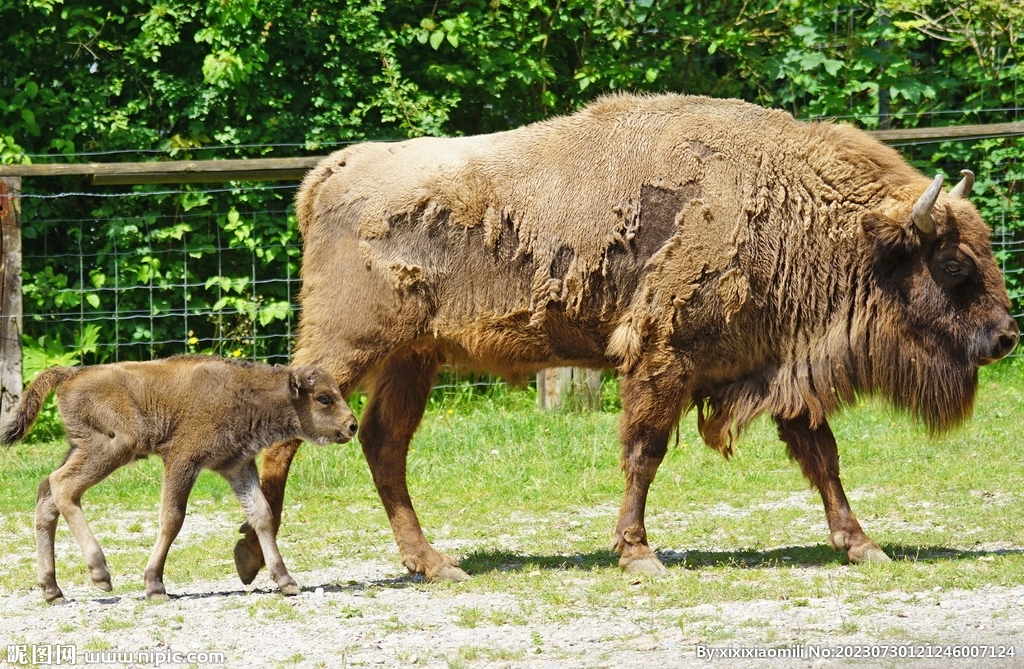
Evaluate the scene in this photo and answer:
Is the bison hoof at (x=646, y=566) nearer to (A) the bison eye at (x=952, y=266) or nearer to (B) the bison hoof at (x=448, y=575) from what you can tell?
(B) the bison hoof at (x=448, y=575)

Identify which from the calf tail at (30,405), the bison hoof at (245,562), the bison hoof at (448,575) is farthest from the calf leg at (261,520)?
the calf tail at (30,405)

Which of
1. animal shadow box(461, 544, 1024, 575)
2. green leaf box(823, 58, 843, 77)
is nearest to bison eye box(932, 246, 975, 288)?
animal shadow box(461, 544, 1024, 575)

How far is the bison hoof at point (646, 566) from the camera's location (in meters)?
6.26

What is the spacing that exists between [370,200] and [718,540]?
267cm

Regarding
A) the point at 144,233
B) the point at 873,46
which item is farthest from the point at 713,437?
the point at 873,46

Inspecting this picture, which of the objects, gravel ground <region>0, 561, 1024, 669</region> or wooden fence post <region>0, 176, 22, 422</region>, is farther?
wooden fence post <region>0, 176, 22, 422</region>

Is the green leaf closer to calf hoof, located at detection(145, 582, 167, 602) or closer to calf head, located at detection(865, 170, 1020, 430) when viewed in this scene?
calf head, located at detection(865, 170, 1020, 430)

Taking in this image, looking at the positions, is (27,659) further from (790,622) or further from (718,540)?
(718,540)

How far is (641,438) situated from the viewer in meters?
6.53

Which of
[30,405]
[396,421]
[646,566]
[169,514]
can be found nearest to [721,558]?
[646,566]

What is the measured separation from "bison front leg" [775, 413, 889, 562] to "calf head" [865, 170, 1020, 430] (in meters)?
0.44

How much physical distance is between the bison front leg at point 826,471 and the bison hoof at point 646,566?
3.10 ft

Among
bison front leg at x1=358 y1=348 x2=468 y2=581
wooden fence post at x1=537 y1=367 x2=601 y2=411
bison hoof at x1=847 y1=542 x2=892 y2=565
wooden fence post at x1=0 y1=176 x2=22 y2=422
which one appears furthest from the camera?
wooden fence post at x1=537 y1=367 x2=601 y2=411

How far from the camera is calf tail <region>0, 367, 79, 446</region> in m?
5.79
